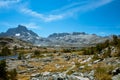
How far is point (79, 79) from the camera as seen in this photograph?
91.4 feet

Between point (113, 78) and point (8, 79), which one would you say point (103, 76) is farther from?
point (8, 79)

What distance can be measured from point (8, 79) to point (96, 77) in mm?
31967

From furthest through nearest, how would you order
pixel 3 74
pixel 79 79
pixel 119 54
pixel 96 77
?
pixel 119 54, pixel 3 74, pixel 96 77, pixel 79 79

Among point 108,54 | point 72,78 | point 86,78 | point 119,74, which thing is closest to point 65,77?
point 72,78

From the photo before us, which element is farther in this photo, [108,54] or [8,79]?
[108,54]

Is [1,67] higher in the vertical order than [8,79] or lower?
higher

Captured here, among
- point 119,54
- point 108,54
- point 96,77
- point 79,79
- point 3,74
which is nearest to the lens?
point 79,79

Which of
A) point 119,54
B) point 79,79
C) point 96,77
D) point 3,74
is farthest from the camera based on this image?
point 119,54

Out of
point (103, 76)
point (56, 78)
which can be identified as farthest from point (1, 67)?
point (103, 76)

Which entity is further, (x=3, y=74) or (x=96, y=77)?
(x=3, y=74)

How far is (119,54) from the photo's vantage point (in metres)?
57.4

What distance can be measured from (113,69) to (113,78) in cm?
430

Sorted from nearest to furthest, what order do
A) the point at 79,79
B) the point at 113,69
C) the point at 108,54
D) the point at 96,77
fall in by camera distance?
1. the point at 79,79
2. the point at 96,77
3. the point at 113,69
4. the point at 108,54

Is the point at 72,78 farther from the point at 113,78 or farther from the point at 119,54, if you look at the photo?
the point at 119,54
